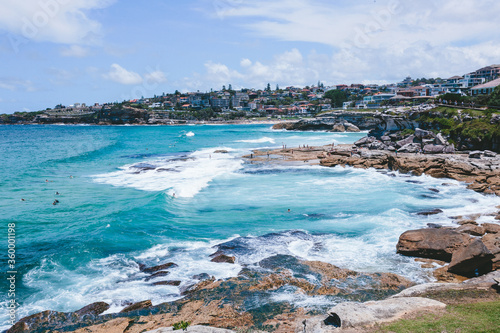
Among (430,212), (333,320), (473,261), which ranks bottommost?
(430,212)

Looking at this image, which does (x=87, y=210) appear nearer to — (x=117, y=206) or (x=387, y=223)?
(x=117, y=206)

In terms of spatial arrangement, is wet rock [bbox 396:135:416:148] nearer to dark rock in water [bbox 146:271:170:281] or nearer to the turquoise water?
the turquoise water

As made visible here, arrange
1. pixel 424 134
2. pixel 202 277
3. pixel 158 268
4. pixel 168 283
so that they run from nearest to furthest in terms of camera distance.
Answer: pixel 168 283, pixel 202 277, pixel 158 268, pixel 424 134

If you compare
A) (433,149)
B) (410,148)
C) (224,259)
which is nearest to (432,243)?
(224,259)

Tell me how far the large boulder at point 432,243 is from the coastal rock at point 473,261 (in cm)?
153

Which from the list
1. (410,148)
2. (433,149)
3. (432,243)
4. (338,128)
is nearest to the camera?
(432,243)

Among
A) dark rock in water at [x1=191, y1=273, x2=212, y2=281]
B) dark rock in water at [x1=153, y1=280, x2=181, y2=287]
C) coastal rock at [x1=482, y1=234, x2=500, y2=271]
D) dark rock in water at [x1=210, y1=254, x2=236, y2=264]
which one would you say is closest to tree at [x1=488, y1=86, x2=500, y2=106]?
coastal rock at [x1=482, y1=234, x2=500, y2=271]

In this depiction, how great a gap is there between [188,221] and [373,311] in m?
15.5

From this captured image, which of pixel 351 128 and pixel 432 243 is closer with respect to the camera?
→ pixel 432 243

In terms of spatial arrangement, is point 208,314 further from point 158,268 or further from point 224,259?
point 158,268

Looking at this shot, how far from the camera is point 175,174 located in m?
40.6

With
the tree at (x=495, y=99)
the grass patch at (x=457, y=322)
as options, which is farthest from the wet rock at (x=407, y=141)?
the grass patch at (x=457, y=322)

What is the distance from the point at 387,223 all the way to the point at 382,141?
3592cm

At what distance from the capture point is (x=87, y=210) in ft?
86.2
